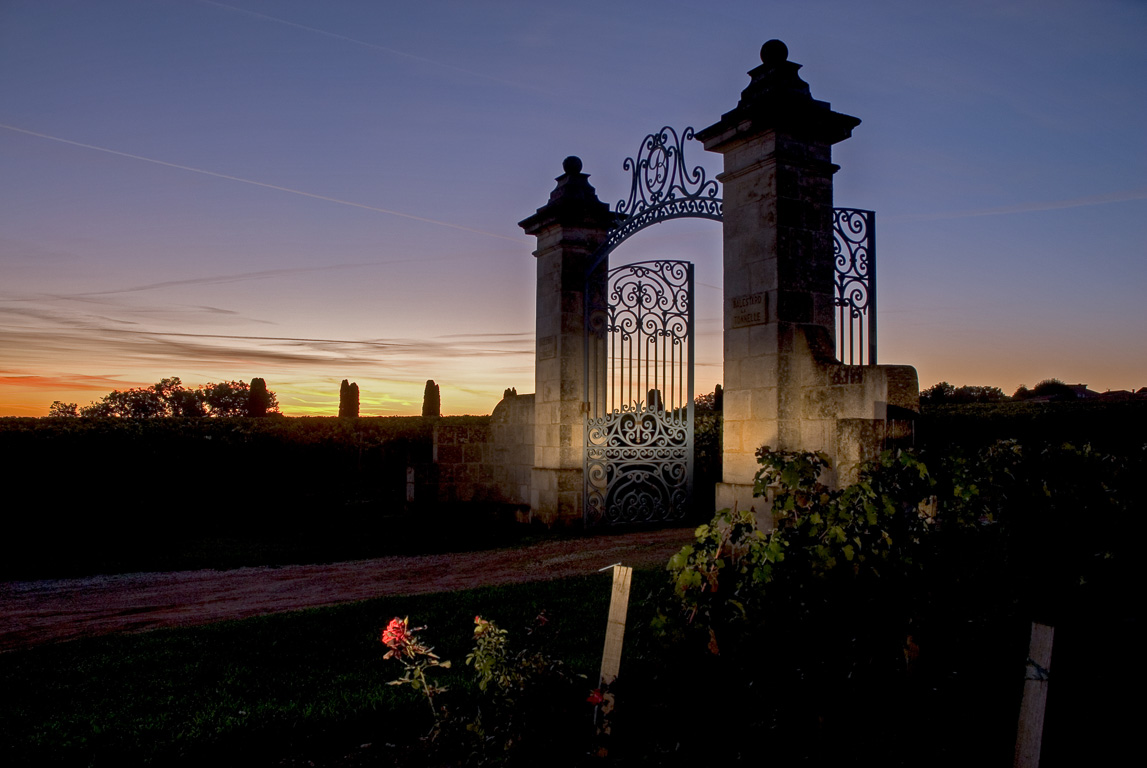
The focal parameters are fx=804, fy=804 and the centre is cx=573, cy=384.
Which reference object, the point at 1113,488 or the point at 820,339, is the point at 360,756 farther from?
the point at 820,339

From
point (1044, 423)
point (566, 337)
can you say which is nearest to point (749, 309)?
point (566, 337)

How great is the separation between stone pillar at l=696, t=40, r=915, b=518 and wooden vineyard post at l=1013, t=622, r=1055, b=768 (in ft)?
15.1

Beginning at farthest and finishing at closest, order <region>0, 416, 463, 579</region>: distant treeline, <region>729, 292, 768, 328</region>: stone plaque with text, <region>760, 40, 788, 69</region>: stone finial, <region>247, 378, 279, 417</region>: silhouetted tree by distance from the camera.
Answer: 1. <region>247, 378, 279, 417</region>: silhouetted tree
2. <region>0, 416, 463, 579</region>: distant treeline
3. <region>760, 40, 788, 69</region>: stone finial
4. <region>729, 292, 768, 328</region>: stone plaque with text

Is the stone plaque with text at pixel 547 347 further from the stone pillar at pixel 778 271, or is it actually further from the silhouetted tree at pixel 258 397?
the silhouetted tree at pixel 258 397

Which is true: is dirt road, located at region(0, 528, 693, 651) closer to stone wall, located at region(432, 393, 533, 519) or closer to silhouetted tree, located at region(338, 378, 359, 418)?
stone wall, located at region(432, 393, 533, 519)

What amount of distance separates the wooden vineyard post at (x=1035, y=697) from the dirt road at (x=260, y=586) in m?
5.04

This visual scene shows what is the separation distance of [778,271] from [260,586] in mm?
5979

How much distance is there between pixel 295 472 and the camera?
15.6 meters

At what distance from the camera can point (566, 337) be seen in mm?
11094

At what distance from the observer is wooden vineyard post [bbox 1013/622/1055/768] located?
276 cm

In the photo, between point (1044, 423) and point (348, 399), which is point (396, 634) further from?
point (348, 399)

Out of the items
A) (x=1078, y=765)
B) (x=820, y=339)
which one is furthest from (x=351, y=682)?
(x=820, y=339)

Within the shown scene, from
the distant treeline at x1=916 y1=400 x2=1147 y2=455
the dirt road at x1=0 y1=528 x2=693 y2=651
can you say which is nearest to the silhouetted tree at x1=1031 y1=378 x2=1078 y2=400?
the distant treeline at x1=916 y1=400 x2=1147 y2=455

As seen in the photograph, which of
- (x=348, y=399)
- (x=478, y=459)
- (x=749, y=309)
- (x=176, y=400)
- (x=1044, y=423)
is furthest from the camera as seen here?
(x=176, y=400)
